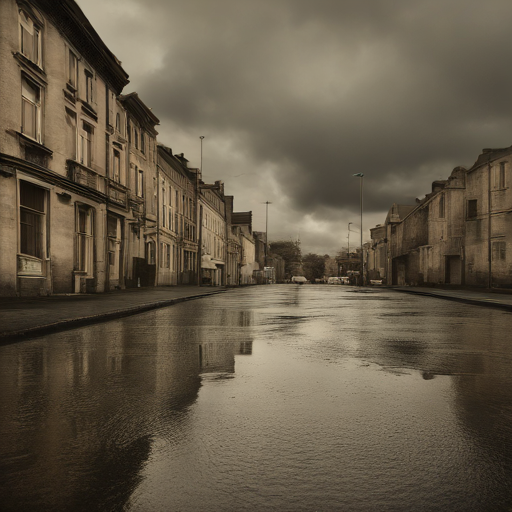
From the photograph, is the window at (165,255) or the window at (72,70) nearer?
the window at (72,70)

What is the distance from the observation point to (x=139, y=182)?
32000 millimetres

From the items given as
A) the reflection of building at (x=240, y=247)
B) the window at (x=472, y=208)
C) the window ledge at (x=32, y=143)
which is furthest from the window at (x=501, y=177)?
the reflection of building at (x=240, y=247)

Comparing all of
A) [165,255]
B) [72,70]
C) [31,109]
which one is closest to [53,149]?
[31,109]

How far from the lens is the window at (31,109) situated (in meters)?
17.3

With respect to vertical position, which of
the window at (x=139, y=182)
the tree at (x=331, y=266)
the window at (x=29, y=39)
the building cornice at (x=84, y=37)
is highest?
the building cornice at (x=84, y=37)

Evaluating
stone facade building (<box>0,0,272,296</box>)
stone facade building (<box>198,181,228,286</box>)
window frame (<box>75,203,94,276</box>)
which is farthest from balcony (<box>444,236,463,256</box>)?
window frame (<box>75,203,94,276</box>)

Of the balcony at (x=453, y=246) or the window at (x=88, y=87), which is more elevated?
the window at (x=88, y=87)

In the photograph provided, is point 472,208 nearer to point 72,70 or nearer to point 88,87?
point 88,87

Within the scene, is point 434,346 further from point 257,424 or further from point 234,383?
point 257,424

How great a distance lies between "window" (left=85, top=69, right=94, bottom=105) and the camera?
2309 cm

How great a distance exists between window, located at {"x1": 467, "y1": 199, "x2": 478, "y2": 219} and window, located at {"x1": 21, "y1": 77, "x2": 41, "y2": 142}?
101 ft

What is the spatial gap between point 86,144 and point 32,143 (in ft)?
19.3

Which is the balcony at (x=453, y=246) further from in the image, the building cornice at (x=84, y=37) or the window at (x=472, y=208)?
the building cornice at (x=84, y=37)

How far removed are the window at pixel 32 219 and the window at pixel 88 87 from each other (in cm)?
709
